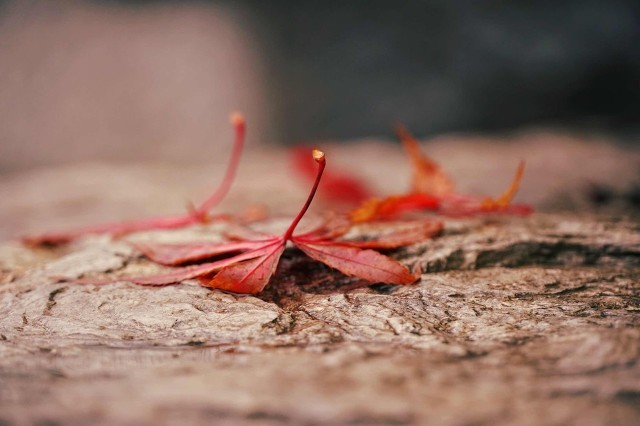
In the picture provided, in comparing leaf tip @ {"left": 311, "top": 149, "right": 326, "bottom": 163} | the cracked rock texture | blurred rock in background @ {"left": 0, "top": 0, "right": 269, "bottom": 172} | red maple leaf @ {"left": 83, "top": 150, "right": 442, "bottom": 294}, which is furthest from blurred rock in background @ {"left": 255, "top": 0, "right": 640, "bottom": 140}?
leaf tip @ {"left": 311, "top": 149, "right": 326, "bottom": 163}

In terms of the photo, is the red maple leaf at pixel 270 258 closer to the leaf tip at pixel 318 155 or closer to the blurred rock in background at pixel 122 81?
the leaf tip at pixel 318 155

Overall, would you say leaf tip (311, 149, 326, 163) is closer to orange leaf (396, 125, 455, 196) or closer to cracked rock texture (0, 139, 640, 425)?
cracked rock texture (0, 139, 640, 425)

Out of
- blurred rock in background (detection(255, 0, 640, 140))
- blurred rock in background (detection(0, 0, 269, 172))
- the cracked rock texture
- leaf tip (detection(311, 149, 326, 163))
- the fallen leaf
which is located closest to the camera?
the cracked rock texture

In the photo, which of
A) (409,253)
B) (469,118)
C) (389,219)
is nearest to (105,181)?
(389,219)

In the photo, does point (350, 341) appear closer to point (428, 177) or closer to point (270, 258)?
point (270, 258)

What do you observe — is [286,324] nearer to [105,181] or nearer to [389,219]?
[389,219]

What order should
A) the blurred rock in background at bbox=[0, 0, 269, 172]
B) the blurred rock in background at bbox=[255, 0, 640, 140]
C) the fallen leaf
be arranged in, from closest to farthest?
the fallen leaf
the blurred rock in background at bbox=[255, 0, 640, 140]
the blurred rock in background at bbox=[0, 0, 269, 172]

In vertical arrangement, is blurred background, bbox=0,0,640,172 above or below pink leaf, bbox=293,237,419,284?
above
